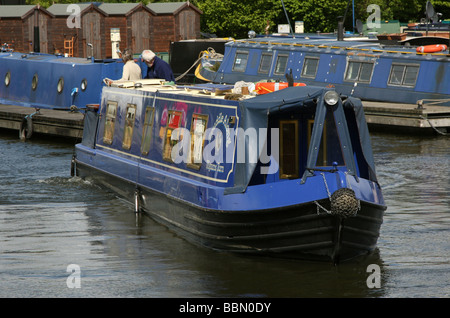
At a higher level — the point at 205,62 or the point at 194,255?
the point at 205,62

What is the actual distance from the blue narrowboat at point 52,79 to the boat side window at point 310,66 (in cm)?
555

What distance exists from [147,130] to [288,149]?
3.39m

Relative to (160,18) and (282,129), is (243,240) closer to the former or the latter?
(282,129)

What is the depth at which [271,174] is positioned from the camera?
11.2m

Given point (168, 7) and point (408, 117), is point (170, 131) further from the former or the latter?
point (168, 7)

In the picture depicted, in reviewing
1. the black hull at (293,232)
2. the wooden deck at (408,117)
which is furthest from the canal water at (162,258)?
the wooden deck at (408,117)

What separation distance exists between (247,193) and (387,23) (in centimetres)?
3574

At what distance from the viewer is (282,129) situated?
37.3ft

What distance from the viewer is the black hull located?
34.2 ft

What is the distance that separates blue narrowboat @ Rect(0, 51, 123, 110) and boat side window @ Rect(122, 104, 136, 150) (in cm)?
933

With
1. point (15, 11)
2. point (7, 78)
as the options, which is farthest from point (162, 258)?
point (15, 11)

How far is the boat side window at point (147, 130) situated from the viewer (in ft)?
45.7
